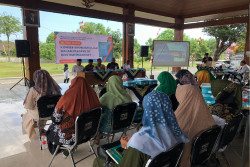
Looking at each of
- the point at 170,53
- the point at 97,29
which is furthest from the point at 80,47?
the point at 97,29

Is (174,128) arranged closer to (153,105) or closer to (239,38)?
(153,105)

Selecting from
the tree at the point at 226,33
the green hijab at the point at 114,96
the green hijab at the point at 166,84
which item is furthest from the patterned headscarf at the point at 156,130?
the tree at the point at 226,33

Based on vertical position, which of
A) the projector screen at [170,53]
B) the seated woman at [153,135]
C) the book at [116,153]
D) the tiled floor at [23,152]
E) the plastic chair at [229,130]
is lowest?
the tiled floor at [23,152]

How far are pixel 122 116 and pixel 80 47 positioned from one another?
639 centimetres

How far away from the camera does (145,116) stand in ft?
4.02

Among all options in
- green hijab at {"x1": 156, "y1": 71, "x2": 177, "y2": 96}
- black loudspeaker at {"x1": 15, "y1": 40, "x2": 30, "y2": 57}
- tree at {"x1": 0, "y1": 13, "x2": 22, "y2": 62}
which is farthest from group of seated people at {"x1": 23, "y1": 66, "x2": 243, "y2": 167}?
tree at {"x1": 0, "y1": 13, "x2": 22, "y2": 62}

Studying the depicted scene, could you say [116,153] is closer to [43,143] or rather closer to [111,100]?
[111,100]

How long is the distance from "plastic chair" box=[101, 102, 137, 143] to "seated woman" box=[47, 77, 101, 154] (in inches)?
12.6

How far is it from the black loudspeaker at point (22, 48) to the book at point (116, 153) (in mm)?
5841

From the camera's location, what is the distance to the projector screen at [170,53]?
874 centimetres

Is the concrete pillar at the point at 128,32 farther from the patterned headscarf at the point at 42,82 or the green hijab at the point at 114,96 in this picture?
the green hijab at the point at 114,96

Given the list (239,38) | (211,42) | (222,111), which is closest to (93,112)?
(222,111)

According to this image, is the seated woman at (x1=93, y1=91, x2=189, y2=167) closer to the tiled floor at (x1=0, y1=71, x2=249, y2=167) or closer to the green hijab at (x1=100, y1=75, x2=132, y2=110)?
the green hijab at (x1=100, y1=75, x2=132, y2=110)

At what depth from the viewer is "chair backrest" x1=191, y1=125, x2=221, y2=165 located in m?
1.45
